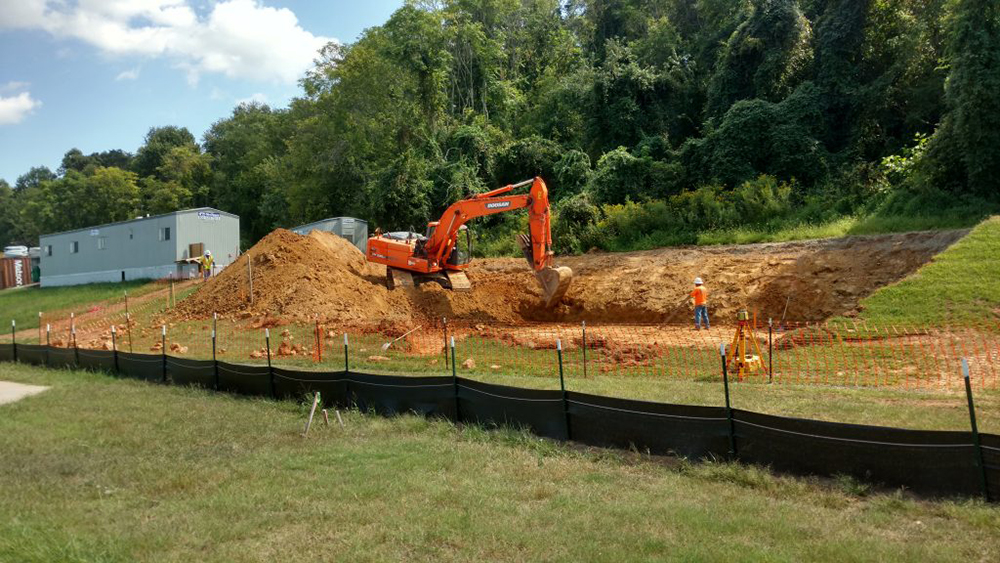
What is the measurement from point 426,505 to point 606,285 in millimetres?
17288

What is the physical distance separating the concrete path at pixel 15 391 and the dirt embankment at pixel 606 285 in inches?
266

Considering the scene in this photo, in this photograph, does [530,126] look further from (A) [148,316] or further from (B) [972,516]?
(B) [972,516]

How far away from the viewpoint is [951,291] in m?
16.1

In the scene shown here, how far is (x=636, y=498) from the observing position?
679 cm

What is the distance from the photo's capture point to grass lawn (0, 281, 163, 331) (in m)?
31.6

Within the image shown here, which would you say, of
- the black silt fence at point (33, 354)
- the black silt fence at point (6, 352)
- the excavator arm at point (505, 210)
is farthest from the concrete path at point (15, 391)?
the excavator arm at point (505, 210)

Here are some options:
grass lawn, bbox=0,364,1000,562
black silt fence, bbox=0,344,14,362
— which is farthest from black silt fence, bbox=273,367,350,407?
black silt fence, bbox=0,344,14,362

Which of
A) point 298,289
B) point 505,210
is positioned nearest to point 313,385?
point 298,289

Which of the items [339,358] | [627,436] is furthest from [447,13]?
[627,436]

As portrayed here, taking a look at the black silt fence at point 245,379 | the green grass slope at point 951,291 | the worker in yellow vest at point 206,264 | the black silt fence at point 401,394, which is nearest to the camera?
the black silt fence at point 401,394

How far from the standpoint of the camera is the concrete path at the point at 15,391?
45.8ft

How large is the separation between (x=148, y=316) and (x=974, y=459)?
1019 inches

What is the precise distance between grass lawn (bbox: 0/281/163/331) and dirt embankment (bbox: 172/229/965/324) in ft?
33.4

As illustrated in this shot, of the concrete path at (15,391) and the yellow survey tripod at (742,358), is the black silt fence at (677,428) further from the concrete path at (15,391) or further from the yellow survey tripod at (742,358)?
the concrete path at (15,391)
